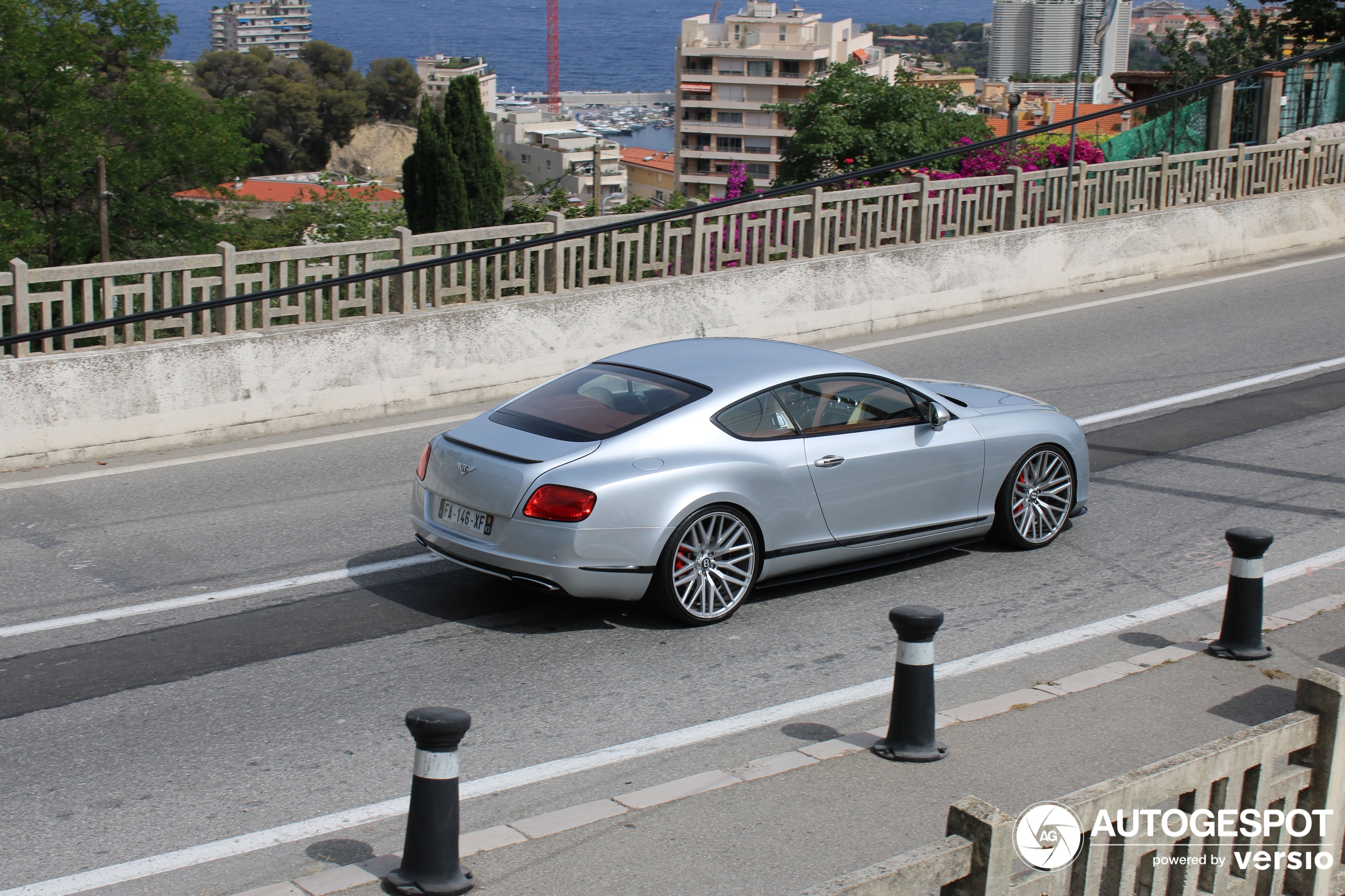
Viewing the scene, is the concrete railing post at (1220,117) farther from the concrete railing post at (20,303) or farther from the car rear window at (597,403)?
the concrete railing post at (20,303)

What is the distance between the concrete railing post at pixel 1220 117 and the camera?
21797mm

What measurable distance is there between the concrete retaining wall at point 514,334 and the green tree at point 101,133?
84.6 ft

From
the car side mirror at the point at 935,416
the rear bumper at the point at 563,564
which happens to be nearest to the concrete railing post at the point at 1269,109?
the car side mirror at the point at 935,416

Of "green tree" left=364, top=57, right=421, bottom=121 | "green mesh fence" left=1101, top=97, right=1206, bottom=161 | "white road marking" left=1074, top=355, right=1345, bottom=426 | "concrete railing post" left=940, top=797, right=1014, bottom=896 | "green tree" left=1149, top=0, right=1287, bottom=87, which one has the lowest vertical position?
"white road marking" left=1074, top=355, right=1345, bottom=426

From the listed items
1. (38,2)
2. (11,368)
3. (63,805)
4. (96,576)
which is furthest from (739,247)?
(38,2)

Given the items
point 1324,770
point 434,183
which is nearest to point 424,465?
point 1324,770

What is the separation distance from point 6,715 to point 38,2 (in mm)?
35631

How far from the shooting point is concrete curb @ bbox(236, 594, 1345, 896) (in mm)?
4466

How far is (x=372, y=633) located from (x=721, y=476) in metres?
2.03

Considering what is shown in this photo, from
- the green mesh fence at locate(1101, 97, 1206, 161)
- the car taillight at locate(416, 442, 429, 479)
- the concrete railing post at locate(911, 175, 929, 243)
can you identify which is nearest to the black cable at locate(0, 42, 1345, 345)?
the concrete railing post at locate(911, 175, 929, 243)

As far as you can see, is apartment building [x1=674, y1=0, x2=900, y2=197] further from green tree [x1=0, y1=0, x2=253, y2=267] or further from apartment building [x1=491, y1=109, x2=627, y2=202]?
green tree [x1=0, y1=0, x2=253, y2=267]

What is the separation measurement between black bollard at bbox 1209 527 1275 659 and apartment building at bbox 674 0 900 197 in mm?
175209

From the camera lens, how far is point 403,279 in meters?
12.0

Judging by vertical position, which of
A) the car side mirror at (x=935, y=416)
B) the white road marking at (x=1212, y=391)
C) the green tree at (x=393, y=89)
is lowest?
the white road marking at (x=1212, y=391)
